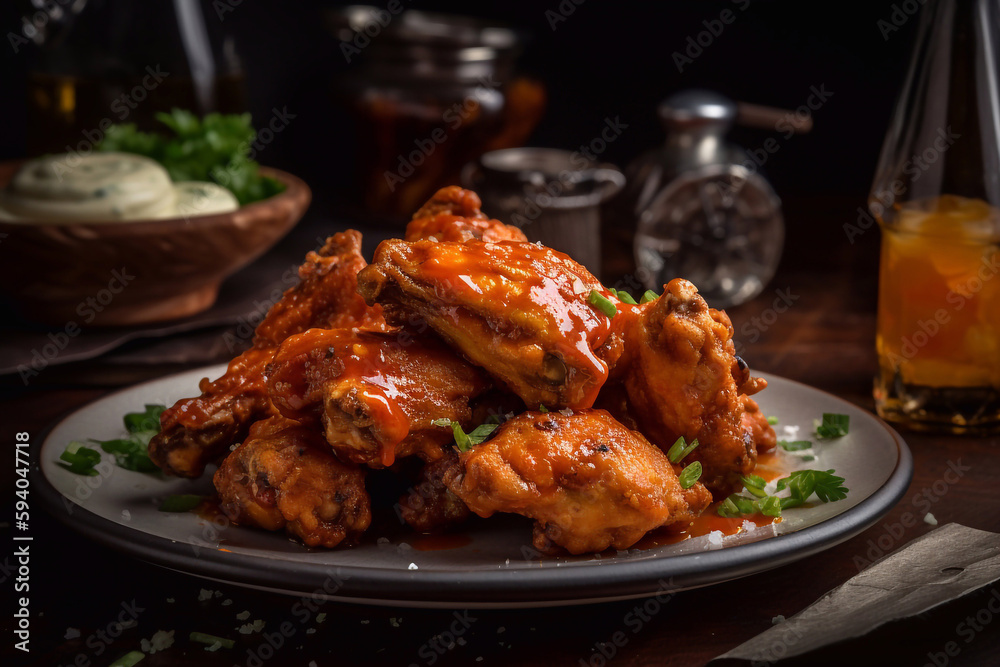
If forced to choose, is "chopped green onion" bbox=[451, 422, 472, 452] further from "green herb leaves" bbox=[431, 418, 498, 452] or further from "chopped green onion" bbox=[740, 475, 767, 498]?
"chopped green onion" bbox=[740, 475, 767, 498]

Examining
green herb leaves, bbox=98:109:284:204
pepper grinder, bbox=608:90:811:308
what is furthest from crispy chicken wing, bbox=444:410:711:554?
green herb leaves, bbox=98:109:284:204

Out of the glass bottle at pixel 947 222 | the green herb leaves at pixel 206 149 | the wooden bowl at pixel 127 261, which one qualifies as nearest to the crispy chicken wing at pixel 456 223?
the glass bottle at pixel 947 222

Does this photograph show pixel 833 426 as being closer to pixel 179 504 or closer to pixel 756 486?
pixel 756 486

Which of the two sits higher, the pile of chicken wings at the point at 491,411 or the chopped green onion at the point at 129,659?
the pile of chicken wings at the point at 491,411

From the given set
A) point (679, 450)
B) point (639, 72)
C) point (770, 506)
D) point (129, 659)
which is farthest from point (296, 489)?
point (639, 72)

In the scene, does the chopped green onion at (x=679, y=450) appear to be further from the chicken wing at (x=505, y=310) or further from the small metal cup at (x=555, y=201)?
the small metal cup at (x=555, y=201)

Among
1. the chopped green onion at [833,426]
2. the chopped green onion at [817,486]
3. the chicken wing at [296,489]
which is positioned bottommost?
the chopped green onion at [833,426]

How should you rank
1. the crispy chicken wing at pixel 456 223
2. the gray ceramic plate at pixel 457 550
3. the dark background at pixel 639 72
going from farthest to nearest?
the dark background at pixel 639 72 → the crispy chicken wing at pixel 456 223 → the gray ceramic plate at pixel 457 550
